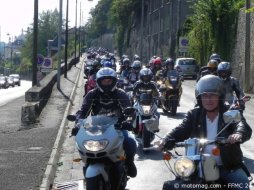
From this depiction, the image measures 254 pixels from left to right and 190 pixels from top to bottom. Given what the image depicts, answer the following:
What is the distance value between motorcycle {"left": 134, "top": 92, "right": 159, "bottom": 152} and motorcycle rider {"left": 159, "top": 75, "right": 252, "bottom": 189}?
6263mm

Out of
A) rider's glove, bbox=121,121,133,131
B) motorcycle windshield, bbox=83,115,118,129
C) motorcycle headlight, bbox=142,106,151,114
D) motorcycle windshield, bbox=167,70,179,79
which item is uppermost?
motorcycle windshield, bbox=167,70,179,79

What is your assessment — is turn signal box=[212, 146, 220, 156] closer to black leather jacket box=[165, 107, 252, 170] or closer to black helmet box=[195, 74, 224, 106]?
black leather jacket box=[165, 107, 252, 170]

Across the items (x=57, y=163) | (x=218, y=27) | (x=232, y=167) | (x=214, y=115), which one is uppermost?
(x=218, y=27)

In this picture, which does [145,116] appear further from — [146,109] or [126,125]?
[126,125]

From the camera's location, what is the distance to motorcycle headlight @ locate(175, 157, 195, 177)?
5.14m

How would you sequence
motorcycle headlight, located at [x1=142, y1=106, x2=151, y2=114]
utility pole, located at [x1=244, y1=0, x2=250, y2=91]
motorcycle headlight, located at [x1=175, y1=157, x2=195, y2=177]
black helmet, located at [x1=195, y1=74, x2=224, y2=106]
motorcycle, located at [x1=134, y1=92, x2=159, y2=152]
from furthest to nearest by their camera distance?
utility pole, located at [x1=244, y1=0, x2=250, y2=91]
motorcycle headlight, located at [x1=142, y1=106, x2=151, y2=114]
motorcycle, located at [x1=134, y1=92, x2=159, y2=152]
black helmet, located at [x1=195, y1=74, x2=224, y2=106]
motorcycle headlight, located at [x1=175, y1=157, x2=195, y2=177]

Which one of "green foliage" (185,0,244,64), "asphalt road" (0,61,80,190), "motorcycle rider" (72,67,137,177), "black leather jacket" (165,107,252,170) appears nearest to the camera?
"black leather jacket" (165,107,252,170)

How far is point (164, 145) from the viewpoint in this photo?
571 cm

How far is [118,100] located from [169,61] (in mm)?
11966

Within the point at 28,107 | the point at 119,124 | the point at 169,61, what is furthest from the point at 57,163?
the point at 169,61

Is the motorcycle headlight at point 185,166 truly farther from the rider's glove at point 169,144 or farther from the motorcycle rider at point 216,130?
the rider's glove at point 169,144

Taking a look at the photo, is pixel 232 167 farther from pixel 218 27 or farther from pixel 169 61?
pixel 218 27

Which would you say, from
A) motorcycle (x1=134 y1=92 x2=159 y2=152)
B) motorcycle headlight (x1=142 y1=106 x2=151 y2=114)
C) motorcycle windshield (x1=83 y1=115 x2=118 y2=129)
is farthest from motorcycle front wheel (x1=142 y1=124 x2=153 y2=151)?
motorcycle windshield (x1=83 y1=115 x2=118 y2=129)

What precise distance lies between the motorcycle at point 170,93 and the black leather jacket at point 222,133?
13483 millimetres
